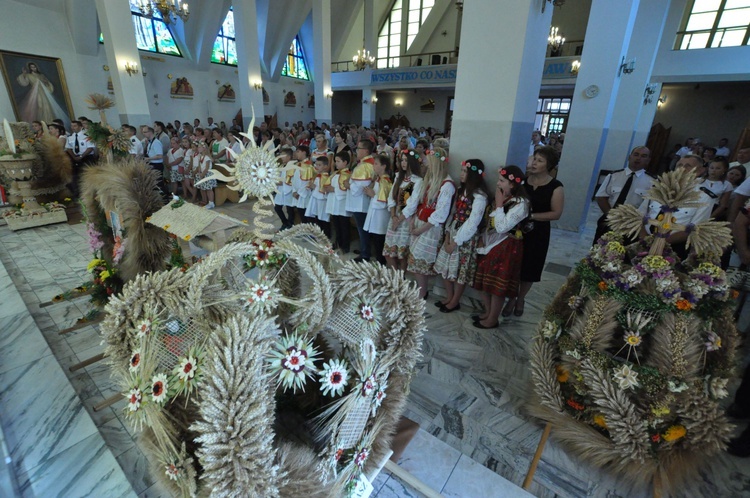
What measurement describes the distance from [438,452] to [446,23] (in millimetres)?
21223

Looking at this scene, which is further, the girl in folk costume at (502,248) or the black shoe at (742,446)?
Result: the girl in folk costume at (502,248)

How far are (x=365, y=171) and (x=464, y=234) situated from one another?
1.76 meters

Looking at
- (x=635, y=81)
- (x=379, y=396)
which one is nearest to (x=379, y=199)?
(x=379, y=396)

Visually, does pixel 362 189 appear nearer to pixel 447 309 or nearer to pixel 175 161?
pixel 447 309

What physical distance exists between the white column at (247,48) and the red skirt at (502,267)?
9896 millimetres

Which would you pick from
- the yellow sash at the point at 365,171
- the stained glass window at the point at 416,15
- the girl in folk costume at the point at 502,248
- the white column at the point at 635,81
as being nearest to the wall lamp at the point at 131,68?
the yellow sash at the point at 365,171

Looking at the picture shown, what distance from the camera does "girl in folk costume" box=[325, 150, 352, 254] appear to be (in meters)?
4.66

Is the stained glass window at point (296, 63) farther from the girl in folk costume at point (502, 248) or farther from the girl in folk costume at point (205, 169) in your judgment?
the girl in folk costume at point (502, 248)

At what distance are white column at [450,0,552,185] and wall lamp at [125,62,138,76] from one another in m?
8.50

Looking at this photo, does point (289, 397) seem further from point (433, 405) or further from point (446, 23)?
point (446, 23)

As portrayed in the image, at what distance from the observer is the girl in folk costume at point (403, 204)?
3.70 metres

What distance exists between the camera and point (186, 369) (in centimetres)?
125

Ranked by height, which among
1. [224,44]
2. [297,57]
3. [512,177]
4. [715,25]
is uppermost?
[297,57]

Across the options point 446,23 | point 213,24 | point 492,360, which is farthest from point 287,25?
point 492,360
